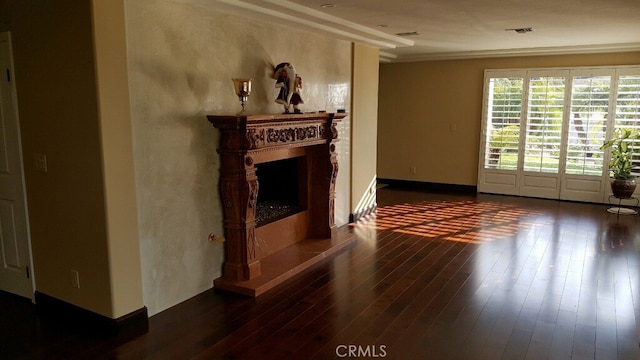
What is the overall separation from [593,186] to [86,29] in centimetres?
725

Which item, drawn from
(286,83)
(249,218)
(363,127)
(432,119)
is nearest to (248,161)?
(249,218)

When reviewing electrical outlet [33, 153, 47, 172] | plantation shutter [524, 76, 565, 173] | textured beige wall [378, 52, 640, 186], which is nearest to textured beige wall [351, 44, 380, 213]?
textured beige wall [378, 52, 640, 186]

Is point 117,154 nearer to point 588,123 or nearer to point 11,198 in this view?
point 11,198

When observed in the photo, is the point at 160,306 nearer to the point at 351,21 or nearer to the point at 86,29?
the point at 86,29

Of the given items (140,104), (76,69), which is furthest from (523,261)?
(76,69)

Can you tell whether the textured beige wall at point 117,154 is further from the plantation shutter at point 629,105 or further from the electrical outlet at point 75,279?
the plantation shutter at point 629,105

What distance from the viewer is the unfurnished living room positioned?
295cm

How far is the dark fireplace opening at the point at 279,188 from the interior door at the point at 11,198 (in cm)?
191

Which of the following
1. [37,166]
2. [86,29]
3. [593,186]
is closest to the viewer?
[86,29]

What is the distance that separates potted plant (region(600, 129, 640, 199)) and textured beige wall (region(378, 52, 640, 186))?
6.09ft

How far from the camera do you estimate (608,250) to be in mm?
4914

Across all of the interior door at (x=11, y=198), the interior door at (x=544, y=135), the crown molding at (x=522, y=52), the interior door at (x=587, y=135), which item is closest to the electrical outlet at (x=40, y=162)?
the interior door at (x=11, y=198)

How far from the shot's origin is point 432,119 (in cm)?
843

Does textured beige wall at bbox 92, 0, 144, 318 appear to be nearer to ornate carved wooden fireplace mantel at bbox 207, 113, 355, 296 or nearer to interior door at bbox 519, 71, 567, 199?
ornate carved wooden fireplace mantel at bbox 207, 113, 355, 296
